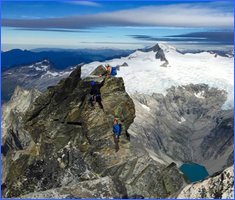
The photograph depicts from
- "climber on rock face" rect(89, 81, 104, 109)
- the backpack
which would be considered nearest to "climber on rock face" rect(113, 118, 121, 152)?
"climber on rock face" rect(89, 81, 104, 109)

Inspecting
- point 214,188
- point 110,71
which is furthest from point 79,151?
point 214,188

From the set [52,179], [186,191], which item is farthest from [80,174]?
[186,191]

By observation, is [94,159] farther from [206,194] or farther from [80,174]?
[206,194]

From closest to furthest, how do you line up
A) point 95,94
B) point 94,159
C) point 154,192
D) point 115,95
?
point 154,192 → point 94,159 → point 95,94 → point 115,95

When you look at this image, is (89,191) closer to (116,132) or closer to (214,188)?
(214,188)

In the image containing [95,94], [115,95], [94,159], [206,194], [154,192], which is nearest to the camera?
[206,194]
